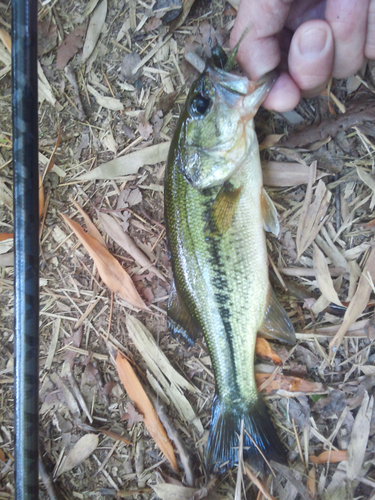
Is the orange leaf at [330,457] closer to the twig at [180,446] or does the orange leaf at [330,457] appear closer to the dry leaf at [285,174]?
the twig at [180,446]

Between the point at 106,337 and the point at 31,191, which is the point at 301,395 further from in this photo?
the point at 31,191

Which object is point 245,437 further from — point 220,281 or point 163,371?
point 220,281

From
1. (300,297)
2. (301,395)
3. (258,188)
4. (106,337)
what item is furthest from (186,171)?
(301,395)

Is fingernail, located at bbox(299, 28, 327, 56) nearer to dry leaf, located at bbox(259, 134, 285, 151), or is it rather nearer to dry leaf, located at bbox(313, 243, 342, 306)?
dry leaf, located at bbox(259, 134, 285, 151)

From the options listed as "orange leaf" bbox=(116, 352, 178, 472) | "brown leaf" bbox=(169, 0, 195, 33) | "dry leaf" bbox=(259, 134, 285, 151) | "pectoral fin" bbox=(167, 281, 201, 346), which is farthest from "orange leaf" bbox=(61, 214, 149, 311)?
"brown leaf" bbox=(169, 0, 195, 33)

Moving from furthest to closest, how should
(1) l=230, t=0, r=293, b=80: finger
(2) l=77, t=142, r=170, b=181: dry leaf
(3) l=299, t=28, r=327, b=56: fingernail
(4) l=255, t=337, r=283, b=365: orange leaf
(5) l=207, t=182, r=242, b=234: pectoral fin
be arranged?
(2) l=77, t=142, r=170, b=181: dry leaf → (4) l=255, t=337, r=283, b=365: orange leaf → (5) l=207, t=182, r=242, b=234: pectoral fin → (1) l=230, t=0, r=293, b=80: finger → (3) l=299, t=28, r=327, b=56: fingernail

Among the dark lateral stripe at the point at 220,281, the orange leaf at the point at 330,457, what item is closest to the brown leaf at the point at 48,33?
the dark lateral stripe at the point at 220,281

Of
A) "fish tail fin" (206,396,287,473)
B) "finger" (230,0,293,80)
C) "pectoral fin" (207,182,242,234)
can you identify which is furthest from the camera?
"fish tail fin" (206,396,287,473)
